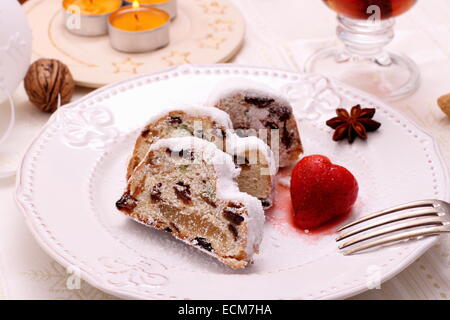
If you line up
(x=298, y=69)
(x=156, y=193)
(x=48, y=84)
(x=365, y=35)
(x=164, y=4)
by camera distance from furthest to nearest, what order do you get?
(x=164, y=4) < (x=298, y=69) < (x=365, y=35) < (x=48, y=84) < (x=156, y=193)

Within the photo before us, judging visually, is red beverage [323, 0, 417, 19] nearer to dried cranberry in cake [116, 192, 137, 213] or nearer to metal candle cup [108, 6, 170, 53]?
metal candle cup [108, 6, 170, 53]

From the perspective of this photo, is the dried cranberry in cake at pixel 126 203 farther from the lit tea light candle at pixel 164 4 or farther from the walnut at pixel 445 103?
the lit tea light candle at pixel 164 4

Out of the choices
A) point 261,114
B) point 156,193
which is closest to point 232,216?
point 156,193

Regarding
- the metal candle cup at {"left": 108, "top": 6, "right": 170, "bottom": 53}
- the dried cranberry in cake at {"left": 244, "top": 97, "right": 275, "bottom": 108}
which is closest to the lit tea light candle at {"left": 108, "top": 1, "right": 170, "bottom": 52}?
the metal candle cup at {"left": 108, "top": 6, "right": 170, "bottom": 53}

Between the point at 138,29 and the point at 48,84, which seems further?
the point at 138,29

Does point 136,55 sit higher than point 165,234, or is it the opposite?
point 165,234

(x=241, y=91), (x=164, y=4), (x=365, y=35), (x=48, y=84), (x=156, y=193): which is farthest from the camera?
(x=164, y=4)

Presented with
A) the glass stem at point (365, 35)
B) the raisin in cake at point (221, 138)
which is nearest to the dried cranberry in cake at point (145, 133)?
the raisin in cake at point (221, 138)

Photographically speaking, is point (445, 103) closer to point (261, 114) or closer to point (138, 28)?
point (261, 114)

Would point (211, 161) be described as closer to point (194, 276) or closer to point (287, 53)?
point (194, 276)
